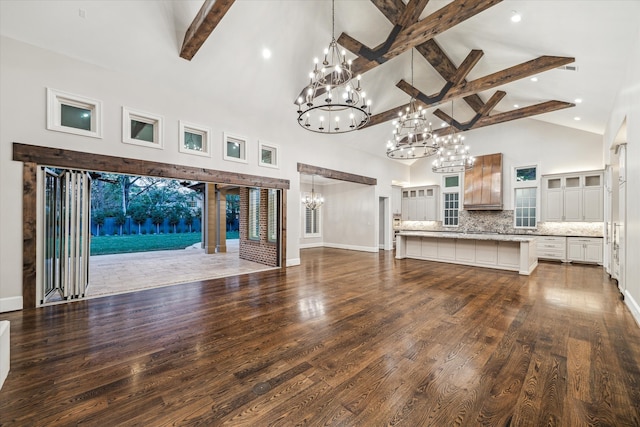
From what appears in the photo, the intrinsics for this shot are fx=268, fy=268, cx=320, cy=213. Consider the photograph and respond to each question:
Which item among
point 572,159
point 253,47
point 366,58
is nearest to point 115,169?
point 253,47

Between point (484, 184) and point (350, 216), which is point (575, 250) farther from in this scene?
point (350, 216)

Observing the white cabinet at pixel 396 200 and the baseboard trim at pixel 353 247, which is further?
the white cabinet at pixel 396 200

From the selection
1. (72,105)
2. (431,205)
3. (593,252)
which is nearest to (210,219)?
(72,105)

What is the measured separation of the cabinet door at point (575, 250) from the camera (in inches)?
306

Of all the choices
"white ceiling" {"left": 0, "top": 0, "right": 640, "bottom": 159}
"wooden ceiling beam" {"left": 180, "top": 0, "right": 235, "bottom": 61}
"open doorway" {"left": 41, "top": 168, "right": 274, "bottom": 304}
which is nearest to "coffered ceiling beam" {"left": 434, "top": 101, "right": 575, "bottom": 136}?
"white ceiling" {"left": 0, "top": 0, "right": 640, "bottom": 159}

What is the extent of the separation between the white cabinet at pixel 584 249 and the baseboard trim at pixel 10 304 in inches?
489

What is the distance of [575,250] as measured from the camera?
25.8 feet

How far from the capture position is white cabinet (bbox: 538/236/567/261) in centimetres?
803

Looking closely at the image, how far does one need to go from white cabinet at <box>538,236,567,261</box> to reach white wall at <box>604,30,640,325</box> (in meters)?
4.37

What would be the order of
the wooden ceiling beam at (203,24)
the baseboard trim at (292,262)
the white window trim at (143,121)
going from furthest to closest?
the baseboard trim at (292,262)
the white window trim at (143,121)
the wooden ceiling beam at (203,24)

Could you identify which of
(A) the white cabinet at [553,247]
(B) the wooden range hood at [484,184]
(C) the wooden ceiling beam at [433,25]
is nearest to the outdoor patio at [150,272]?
(C) the wooden ceiling beam at [433,25]

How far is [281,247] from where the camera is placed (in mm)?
7266

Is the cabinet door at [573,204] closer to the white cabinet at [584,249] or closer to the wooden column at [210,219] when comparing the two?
the white cabinet at [584,249]

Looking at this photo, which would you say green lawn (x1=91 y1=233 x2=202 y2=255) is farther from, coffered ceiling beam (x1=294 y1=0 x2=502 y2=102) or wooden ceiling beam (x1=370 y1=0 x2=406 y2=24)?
wooden ceiling beam (x1=370 y1=0 x2=406 y2=24)
